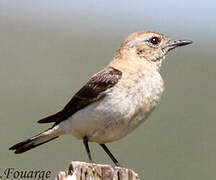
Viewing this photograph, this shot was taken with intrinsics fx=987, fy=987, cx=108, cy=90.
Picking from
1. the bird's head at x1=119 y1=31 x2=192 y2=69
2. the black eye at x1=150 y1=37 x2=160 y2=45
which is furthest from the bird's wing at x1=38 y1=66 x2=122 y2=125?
the black eye at x1=150 y1=37 x2=160 y2=45

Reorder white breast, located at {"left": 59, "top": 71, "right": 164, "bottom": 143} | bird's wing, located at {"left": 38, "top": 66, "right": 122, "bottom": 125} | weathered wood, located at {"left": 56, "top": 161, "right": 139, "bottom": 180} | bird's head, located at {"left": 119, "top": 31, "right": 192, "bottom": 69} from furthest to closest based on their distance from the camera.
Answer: bird's head, located at {"left": 119, "top": 31, "right": 192, "bottom": 69} → bird's wing, located at {"left": 38, "top": 66, "right": 122, "bottom": 125} → white breast, located at {"left": 59, "top": 71, "right": 164, "bottom": 143} → weathered wood, located at {"left": 56, "top": 161, "right": 139, "bottom": 180}

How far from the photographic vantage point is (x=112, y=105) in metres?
13.0

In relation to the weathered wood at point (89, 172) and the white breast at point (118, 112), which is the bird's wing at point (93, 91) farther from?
the weathered wood at point (89, 172)

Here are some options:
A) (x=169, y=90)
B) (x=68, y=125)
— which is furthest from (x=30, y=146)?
(x=169, y=90)

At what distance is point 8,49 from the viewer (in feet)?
183

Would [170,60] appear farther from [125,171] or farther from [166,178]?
[125,171]

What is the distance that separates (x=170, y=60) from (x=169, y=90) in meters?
10.1

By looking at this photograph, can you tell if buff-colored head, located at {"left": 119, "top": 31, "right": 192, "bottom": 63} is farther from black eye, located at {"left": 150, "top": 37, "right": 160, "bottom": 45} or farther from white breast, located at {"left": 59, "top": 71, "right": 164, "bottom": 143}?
white breast, located at {"left": 59, "top": 71, "right": 164, "bottom": 143}

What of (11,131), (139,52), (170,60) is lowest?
(170,60)

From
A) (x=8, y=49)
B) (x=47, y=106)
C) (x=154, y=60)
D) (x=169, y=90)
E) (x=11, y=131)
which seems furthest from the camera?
(x=8, y=49)

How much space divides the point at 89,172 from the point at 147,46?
4.12 meters

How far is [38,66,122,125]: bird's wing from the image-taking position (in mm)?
13297

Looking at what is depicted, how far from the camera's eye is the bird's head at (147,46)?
14.4 meters

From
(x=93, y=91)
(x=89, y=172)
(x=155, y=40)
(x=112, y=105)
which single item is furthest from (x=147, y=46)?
(x=89, y=172)
